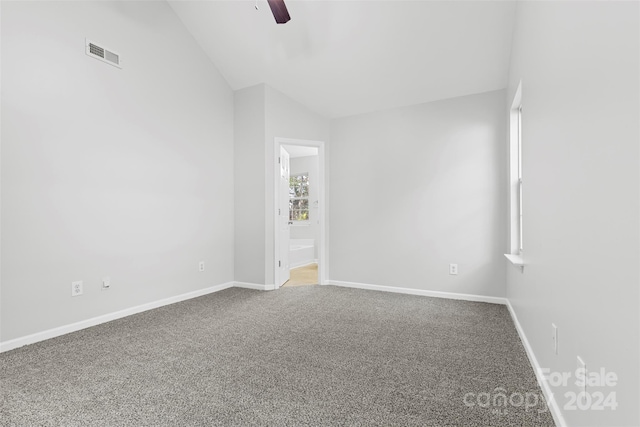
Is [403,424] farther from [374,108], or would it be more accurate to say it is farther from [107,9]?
[107,9]

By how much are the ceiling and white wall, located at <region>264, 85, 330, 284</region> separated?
137 mm

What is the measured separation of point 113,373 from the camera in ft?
6.68

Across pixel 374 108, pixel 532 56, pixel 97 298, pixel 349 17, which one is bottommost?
pixel 97 298

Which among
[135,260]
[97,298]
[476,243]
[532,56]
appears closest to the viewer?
[532,56]

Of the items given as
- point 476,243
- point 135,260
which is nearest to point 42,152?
point 135,260

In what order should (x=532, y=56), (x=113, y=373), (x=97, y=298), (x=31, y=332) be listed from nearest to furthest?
(x=113, y=373) → (x=532, y=56) → (x=31, y=332) → (x=97, y=298)

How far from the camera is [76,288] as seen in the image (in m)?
2.85

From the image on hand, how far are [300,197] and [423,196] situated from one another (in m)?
4.30

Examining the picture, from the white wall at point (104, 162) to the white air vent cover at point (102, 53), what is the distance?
56mm

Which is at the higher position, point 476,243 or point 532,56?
point 532,56

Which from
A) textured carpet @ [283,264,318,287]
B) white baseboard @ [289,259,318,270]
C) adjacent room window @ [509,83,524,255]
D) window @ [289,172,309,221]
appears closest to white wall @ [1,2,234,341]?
textured carpet @ [283,264,318,287]

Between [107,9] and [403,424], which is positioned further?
[107,9]

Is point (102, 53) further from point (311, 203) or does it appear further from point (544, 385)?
point (311, 203)

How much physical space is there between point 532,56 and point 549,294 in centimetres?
154
